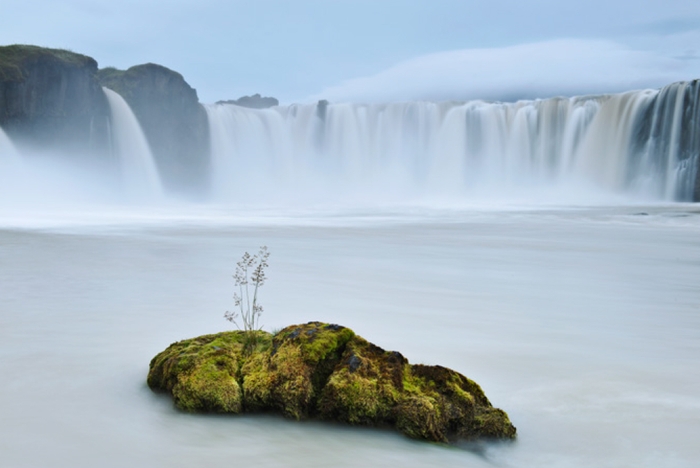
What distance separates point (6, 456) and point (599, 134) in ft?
170

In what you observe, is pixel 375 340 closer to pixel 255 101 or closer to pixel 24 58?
pixel 24 58

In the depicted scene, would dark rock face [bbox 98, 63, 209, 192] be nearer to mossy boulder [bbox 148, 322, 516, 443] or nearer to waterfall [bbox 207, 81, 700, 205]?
waterfall [bbox 207, 81, 700, 205]

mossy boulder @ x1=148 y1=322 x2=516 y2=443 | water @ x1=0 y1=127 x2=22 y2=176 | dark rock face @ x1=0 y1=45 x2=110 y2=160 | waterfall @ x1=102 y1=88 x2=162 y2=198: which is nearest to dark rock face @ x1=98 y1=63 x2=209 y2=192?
waterfall @ x1=102 y1=88 x2=162 y2=198

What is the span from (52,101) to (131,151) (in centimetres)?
605

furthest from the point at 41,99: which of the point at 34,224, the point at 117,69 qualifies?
the point at 34,224

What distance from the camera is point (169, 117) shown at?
53031 mm

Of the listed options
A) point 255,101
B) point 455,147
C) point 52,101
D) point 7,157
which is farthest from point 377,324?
point 255,101

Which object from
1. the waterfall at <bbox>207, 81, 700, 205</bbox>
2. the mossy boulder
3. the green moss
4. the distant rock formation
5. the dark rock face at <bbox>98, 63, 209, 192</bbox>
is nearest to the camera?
the mossy boulder

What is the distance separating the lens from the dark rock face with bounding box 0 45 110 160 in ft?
129

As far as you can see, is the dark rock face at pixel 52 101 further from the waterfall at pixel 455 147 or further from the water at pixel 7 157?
the waterfall at pixel 455 147

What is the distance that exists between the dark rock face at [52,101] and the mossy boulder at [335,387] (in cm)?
3878

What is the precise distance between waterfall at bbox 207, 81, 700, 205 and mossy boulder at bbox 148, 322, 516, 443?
46.2 metres

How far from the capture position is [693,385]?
208 inches

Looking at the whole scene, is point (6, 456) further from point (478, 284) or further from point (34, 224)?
point (34, 224)
